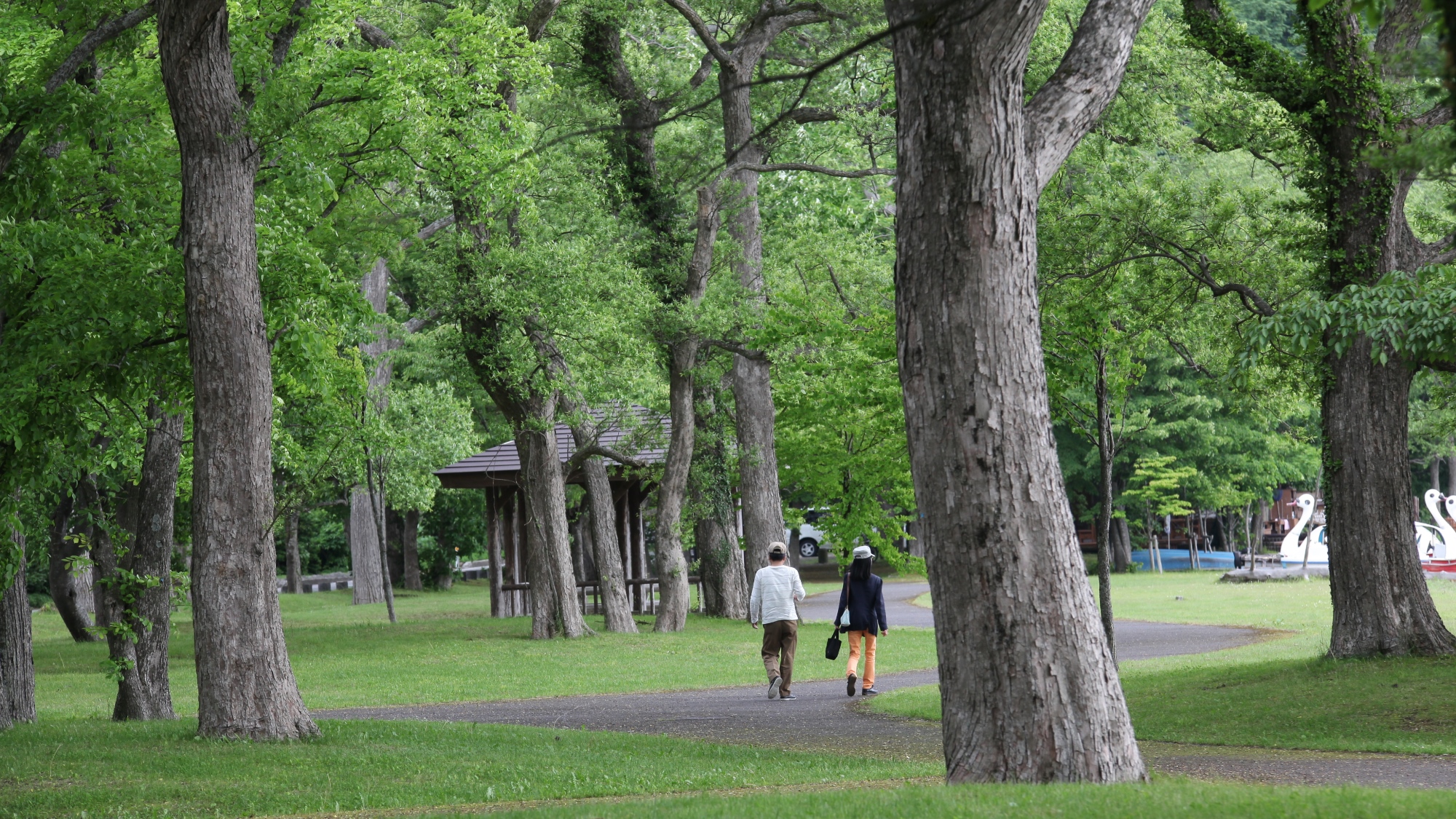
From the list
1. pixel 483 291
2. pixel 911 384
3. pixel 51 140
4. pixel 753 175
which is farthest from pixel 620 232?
pixel 911 384

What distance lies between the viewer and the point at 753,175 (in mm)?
26578

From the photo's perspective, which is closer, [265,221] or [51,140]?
[51,140]

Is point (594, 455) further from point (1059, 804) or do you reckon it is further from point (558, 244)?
point (1059, 804)

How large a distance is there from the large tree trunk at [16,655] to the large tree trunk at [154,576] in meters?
0.87

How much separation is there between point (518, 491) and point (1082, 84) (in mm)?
22924

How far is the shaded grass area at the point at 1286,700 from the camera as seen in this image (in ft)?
34.6

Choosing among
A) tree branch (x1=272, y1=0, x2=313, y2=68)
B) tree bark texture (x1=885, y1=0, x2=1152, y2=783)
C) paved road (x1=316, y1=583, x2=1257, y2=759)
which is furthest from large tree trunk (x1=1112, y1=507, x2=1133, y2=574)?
tree bark texture (x1=885, y1=0, x2=1152, y2=783)

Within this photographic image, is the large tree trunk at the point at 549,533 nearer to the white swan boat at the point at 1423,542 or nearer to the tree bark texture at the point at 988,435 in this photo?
the tree bark texture at the point at 988,435

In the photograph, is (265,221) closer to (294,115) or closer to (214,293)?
(294,115)

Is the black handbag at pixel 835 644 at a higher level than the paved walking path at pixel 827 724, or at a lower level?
higher

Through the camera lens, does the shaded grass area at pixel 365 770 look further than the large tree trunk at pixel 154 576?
No

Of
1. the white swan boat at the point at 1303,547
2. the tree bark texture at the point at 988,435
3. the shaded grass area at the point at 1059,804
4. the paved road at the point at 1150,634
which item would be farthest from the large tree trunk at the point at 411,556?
the tree bark texture at the point at 988,435

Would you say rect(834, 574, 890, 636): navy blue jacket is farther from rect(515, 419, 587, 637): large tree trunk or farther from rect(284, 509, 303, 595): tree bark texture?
rect(284, 509, 303, 595): tree bark texture

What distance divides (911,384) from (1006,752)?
2.04 meters
